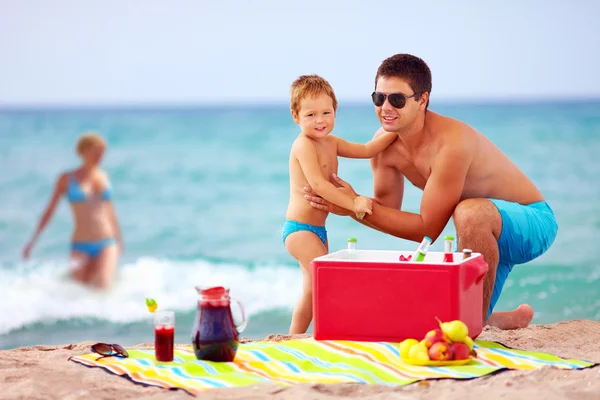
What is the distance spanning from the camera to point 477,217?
387 centimetres

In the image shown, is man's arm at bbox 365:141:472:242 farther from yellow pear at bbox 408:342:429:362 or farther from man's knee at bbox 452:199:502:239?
yellow pear at bbox 408:342:429:362

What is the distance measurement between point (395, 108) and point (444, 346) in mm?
1288

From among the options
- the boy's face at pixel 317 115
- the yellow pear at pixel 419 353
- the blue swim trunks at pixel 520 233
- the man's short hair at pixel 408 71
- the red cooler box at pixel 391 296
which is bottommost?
the yellow pear at pixel 419 353

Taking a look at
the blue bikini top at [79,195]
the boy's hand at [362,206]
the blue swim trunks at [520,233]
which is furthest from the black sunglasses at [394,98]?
the blue bikini top at [79,195]

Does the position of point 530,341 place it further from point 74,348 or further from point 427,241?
point 74,348

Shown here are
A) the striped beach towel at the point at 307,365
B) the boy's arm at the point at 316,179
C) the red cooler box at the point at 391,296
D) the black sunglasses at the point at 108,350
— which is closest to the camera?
the striped beach towel at the point at 307,365

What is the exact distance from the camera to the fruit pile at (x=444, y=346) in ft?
10.3

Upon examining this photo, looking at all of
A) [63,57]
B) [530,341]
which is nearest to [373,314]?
[530,341]

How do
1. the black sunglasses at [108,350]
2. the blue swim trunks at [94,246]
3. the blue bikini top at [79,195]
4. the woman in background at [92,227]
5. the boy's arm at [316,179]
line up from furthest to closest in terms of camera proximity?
the blue swim trunks at [94,246]
the woman in background at [92,227]
the blue bikini top at [79,195]
the boy's arm at [316,179]
the black sunglasses at [108,350]

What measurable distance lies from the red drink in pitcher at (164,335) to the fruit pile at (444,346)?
0.91m

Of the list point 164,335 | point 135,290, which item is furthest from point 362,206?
point 135,290

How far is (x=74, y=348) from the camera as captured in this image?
3.90 meters

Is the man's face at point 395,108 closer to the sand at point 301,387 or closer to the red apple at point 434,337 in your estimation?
the red apple at point 434,337

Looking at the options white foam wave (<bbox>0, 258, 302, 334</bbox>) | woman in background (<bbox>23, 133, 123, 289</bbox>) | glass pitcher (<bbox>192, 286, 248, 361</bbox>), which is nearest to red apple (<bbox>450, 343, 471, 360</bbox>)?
glass pitcher (<bbox>192, 286, 248, 361</bbox>)
